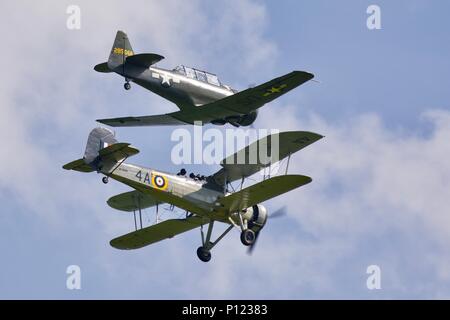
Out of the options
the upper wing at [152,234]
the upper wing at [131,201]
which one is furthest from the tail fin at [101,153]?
the upper wing at [131,201]

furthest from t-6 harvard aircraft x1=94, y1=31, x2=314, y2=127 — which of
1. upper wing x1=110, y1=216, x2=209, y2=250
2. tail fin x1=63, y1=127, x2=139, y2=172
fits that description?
upper wing x1=110, y1=216, x2=209, y2=250

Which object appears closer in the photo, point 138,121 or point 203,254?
point 203,254

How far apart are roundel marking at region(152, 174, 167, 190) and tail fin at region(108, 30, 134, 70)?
15.8ft

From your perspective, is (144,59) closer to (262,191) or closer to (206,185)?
(206,185)

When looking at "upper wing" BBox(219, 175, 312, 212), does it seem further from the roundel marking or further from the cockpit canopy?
the cockpit canopy

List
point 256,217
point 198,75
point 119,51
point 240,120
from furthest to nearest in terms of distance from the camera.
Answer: point 240,120, point 198,75, point 119,51, point 256,217

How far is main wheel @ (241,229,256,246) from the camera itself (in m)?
33.2

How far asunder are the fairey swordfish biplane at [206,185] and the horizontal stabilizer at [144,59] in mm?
3950

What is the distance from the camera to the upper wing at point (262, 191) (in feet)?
103

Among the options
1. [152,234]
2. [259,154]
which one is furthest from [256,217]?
[152,234]

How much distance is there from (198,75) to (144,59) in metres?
2.41

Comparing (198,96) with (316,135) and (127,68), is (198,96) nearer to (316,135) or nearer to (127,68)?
(127,68)

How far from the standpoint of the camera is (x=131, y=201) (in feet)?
117

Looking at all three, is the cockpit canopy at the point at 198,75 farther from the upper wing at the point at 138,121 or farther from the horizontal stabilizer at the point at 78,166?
the horizontal stabilizer at the point at 78,166
